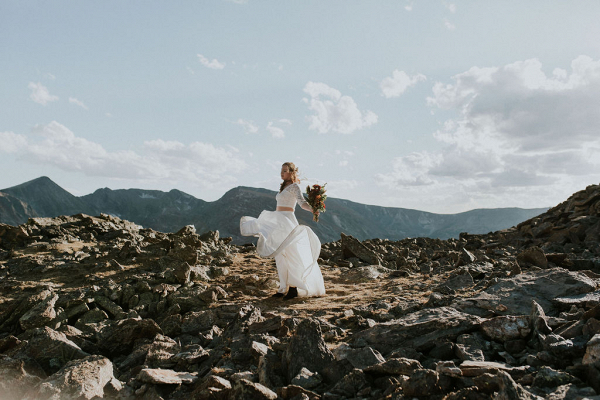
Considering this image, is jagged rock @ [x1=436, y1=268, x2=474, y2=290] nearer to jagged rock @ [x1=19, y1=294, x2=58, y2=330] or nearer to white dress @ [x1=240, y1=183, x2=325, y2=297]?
white dress @ [x1=240, y1=183, x2=325, y2=297]

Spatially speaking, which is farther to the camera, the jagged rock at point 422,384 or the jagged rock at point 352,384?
the jagged rock at point 352,384

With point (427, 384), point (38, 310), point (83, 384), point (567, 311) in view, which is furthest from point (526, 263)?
point (38, 310)

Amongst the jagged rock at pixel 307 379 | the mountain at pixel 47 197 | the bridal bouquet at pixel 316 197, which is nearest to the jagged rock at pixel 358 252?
the bridal bouquet at pixel 316 197

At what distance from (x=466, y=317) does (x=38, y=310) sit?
6483 millimetres

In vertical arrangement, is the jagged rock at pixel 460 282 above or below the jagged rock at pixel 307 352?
above

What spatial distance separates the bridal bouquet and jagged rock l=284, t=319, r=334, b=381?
4337 mm

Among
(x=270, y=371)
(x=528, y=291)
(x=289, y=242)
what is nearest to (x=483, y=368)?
(x=270, y=371)

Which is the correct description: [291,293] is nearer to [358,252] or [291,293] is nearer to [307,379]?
[307,379]

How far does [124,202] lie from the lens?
480 ft

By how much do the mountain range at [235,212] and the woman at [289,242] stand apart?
9154cm

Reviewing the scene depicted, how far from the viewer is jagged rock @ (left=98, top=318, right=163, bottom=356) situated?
5.26 m

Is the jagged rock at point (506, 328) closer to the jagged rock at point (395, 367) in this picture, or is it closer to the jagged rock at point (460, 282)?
the jagged rock at point (395, 367)

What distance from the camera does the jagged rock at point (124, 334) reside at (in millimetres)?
5262

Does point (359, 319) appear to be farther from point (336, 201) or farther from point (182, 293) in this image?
point (336, 201)
